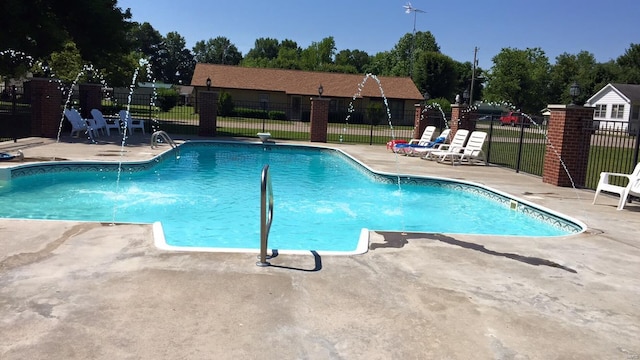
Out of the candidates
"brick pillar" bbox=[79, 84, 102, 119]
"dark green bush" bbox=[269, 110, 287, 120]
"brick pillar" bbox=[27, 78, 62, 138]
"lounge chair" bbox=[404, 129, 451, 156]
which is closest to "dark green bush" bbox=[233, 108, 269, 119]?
"dark green bush" bbox=[269, 110, 287, 120]

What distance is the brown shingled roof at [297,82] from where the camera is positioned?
1790 inches

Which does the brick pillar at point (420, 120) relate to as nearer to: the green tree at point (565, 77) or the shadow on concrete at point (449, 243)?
the shadow on concrete at point (449, 243)

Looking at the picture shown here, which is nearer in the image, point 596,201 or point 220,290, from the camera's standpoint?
point 220,290

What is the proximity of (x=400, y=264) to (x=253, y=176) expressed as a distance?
8.86 metres

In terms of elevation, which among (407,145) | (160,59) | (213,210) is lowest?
(213,210)

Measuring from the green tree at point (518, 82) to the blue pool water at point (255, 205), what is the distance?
53.2m

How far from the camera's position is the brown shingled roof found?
45.5 meters

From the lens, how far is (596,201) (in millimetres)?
9695

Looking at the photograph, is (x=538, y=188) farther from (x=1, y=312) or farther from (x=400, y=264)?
(x=1, y=312)

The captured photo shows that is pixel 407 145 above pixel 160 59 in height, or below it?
below

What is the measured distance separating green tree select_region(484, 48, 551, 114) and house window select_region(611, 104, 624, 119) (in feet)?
52.4

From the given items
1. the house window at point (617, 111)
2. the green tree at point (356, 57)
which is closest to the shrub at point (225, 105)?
the house window at point (617, 111)

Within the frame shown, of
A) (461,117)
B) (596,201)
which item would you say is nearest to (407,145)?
(461,117)

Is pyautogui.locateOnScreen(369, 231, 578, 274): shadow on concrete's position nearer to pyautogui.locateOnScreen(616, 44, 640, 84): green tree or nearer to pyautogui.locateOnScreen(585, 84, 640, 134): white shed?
pyautogui.locateOnScreen(585, 84, 640, 134): white shed
